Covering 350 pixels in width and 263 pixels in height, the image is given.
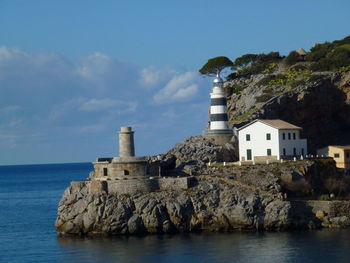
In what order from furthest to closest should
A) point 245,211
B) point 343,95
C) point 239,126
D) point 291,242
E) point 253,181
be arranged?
1. point 343,95
2. point 239,126
3. point 253,181
4. point 245,211
5. point 291,242

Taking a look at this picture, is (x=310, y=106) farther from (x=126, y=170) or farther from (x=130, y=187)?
(x=130, y=187)

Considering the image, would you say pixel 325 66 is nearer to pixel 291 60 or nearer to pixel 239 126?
pixel 291 60

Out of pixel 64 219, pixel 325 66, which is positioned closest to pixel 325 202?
pixel 64 219

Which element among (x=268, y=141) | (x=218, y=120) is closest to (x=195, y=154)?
(x=218, y=120)

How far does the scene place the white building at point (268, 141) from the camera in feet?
215

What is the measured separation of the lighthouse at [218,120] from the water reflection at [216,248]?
1636 centimetres

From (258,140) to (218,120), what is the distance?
6.46 metres

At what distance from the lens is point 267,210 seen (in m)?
56.5

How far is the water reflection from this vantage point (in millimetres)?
47562

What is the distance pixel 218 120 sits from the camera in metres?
71.8

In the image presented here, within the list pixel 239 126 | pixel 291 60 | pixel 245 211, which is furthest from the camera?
pixel 291 60

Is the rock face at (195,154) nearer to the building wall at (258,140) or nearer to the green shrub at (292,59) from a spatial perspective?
the building wall at (258,140)

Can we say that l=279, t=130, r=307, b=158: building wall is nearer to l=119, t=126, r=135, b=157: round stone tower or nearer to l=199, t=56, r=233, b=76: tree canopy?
l=119, t=126, r=135, b=157: round stone tower

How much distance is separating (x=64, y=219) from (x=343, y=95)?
3172 centimetres
